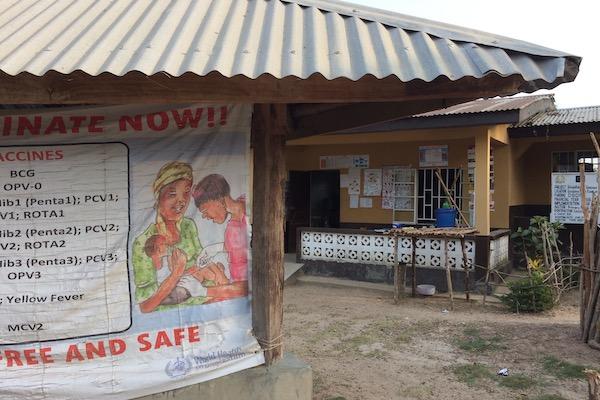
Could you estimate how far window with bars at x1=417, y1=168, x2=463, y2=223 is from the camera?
10.8 metres

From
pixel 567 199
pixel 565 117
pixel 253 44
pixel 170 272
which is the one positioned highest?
pixel 565 117

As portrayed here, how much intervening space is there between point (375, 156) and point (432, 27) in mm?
8600

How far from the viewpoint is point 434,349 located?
584 cm

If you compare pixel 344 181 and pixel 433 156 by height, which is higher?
pixel 433 156

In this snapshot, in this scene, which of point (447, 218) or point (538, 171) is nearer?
point (447, 218)

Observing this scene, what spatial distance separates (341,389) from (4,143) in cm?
336

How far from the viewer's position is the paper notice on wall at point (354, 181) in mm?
11844

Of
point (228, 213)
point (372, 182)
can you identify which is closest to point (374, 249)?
point (372, 182)

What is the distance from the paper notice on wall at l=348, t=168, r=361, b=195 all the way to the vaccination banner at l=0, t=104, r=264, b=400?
8.68 metres

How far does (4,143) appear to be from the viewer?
3.02m

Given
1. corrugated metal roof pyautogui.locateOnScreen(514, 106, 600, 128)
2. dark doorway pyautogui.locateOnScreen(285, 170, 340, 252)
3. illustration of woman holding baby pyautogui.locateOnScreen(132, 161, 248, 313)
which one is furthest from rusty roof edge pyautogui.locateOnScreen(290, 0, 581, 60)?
dark doorway pyautogui.locateOnScreen(285, 170, 340, 252)

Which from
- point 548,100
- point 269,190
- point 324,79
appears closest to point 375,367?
point 269,190

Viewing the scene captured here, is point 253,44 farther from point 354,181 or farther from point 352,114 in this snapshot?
point 354,181

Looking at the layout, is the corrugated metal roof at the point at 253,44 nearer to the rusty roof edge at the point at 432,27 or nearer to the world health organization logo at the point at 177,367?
the rusty roof edge at the point at 432,27
